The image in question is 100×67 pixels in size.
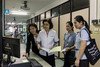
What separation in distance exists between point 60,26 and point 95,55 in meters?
4.56

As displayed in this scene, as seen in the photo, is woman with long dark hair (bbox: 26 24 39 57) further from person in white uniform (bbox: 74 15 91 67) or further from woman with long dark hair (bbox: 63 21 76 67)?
woman with long dark hair (bbox: 63 21 76 67)

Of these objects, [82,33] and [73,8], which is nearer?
[82,33]

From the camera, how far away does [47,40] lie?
3.55 m

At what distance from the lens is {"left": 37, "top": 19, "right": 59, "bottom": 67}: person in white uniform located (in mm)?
3486

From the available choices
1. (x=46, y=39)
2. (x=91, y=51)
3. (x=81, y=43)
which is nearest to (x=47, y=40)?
(x=46, y=39)

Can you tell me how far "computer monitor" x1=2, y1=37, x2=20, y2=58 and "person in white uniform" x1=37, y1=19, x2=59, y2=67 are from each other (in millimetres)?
825

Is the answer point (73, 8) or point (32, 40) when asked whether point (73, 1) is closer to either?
point (73, 8)

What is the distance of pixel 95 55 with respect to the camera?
3.19m

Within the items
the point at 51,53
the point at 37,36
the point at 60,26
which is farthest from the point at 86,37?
the point at 60,26

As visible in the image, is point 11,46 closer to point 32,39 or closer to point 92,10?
point 32,39

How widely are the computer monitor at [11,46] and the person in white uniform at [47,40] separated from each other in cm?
82

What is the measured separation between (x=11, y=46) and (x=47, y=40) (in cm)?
97

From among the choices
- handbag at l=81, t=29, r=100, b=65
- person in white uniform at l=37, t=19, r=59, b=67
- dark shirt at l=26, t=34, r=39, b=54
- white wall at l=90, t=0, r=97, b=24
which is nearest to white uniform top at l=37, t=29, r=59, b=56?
person in white uniform at l=37, t=19, r=59, b=67

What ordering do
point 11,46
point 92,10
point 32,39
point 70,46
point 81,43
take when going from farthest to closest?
point 92,10, point 70,46, point 32,39, point 81,43, point 11,46
